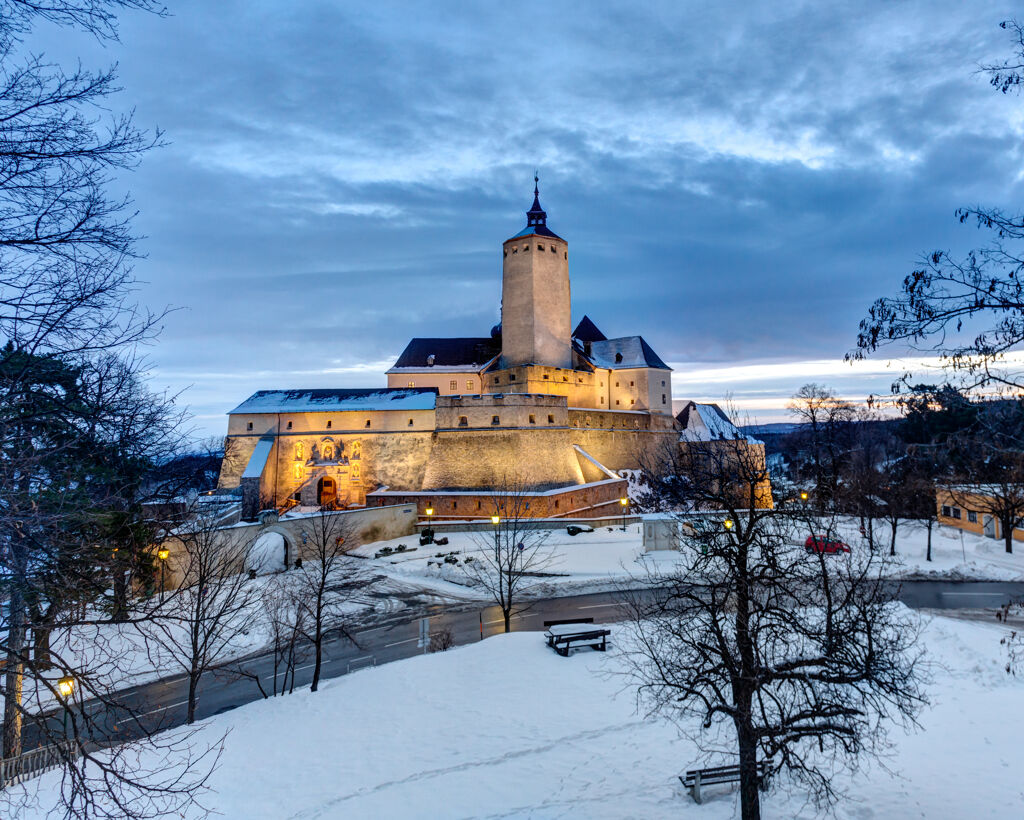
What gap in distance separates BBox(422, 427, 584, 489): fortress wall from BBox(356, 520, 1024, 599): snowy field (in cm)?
623

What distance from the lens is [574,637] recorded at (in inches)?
590

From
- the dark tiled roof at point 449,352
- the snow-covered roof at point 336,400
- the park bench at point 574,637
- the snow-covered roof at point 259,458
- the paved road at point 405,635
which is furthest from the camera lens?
the dark tiled roof at point 449,352

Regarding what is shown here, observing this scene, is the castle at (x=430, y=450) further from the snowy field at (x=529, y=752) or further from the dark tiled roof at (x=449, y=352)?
the snowy field at (x=529, y=752)

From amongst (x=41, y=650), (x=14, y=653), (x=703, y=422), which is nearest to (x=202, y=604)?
(x=41, y=650)

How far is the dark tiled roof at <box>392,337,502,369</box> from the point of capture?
174 feet

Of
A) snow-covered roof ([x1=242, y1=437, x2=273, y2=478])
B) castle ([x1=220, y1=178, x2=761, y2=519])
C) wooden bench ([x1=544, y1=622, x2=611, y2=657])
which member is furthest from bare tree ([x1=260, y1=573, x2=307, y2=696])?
castle ([x1=220, y1=178, x2=761, y2=519])

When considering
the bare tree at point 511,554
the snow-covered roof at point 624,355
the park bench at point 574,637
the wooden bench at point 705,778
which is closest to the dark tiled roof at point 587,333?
the snow-covered roof at point 624,355

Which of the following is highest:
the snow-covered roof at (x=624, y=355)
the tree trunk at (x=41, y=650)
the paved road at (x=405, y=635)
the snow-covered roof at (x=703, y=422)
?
the snow-covered roof at (x=624, y=355)

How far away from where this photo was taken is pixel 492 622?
2088cm

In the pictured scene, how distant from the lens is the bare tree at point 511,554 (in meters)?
23.5

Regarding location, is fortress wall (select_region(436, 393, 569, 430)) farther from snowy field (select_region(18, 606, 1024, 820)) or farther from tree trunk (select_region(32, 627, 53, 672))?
tree trunk (select_region(32, 627, 53, 672))

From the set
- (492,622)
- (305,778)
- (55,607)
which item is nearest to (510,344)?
(492,622)

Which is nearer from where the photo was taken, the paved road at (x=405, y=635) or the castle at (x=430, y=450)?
the paved road at (x=405, y=635)

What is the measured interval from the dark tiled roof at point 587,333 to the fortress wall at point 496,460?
2018 centimetres
